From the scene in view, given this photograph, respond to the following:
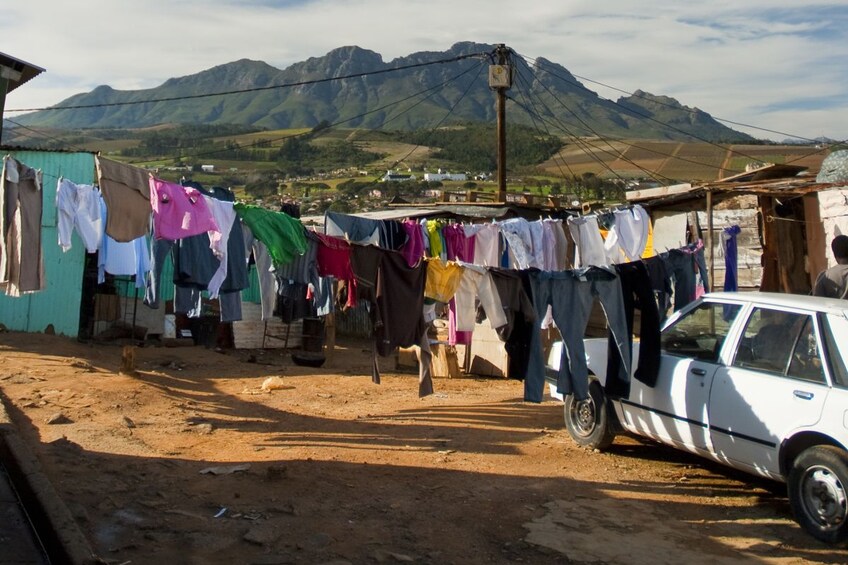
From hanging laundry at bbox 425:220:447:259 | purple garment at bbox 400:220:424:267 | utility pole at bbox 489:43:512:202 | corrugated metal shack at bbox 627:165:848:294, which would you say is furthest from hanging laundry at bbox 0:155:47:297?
utility pole at bbox 489:43:512:202

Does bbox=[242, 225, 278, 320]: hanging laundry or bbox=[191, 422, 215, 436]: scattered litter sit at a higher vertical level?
bbox=[242, 225, 278, 320]: hanging laundry

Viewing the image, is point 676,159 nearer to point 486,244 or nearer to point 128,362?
point 486,244

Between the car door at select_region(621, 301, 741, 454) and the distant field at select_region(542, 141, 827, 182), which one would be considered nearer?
the car door at select_region(621, 301, 741, 454)

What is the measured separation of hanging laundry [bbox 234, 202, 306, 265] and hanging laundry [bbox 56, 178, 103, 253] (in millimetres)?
2189

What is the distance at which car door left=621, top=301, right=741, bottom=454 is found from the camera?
751 cm

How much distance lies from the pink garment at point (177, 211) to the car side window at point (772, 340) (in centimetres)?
613

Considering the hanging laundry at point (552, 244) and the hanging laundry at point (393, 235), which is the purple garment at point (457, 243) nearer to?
the hanging laundry at point (393, 235)

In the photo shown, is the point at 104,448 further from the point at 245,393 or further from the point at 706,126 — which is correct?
the point at 706,126

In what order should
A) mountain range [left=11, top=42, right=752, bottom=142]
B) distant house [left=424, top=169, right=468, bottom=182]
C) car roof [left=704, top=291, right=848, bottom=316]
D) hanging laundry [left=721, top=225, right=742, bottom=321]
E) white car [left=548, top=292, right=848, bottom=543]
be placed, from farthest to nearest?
1. mountain range [left=11, top=42, right=752, bottom=142]
2. distant house [left=424, top=169, right=468, bottom=182]
3. hanging laundry [left=721, top=225, right=742, bottom=321]
4. car roof [left=704, top=291, right=848, bottom=316]
5. white car [left=548, top=292, right=848, bottom=543]

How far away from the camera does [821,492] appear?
20.5 feet

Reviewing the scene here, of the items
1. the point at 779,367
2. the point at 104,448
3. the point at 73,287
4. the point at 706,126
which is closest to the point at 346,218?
the point at 104,448

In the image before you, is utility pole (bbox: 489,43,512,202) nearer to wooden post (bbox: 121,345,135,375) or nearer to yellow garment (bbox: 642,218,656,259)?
yellow garment (bbox: 642,218,656,259)

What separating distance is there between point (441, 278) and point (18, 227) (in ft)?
16.1

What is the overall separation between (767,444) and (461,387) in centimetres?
806
